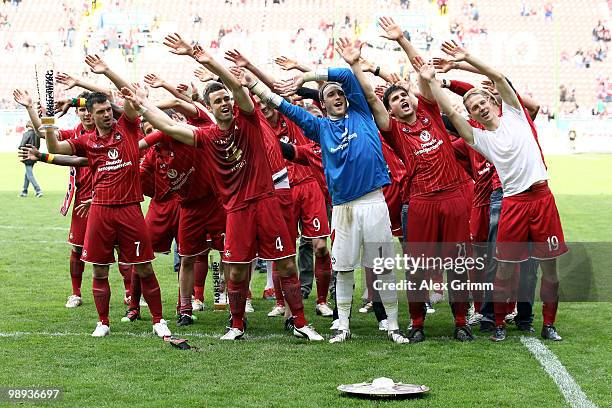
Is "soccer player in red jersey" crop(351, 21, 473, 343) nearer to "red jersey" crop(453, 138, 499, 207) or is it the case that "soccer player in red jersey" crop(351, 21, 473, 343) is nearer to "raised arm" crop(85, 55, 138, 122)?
"red jersey" crop(453, 138, 499, 207)

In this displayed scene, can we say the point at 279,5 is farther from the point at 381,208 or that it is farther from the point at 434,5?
the point at 381,208

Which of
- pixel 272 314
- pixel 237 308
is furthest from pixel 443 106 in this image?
pixel 272 314

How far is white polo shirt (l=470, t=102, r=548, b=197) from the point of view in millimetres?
8055

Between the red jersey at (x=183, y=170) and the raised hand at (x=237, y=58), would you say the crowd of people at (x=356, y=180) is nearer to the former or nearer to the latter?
the raised hand at (x=237, y=58)

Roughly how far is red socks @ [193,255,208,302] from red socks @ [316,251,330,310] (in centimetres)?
113

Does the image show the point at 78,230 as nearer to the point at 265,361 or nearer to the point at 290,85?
the point at 290,85

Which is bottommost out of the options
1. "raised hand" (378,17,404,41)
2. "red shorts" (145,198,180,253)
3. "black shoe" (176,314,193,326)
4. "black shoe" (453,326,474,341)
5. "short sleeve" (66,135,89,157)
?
"black shoe" (176,314,193,326)

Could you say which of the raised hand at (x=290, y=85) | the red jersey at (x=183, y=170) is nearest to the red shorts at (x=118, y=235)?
the red jersey at (x=183, y=170)

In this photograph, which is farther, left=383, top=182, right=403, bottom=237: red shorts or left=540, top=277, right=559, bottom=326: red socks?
left=383, top=182, right=403, bottom=237: red shorts

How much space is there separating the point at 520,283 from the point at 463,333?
0.90m

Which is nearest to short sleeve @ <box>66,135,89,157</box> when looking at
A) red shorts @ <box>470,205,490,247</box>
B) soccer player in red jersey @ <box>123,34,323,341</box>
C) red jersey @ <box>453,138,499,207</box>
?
soccer player in red jersey @ <box>123,34,323,341</box>

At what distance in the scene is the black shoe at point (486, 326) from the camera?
8836mm

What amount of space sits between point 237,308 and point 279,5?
42.7 metres

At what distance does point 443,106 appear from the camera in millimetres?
7957
